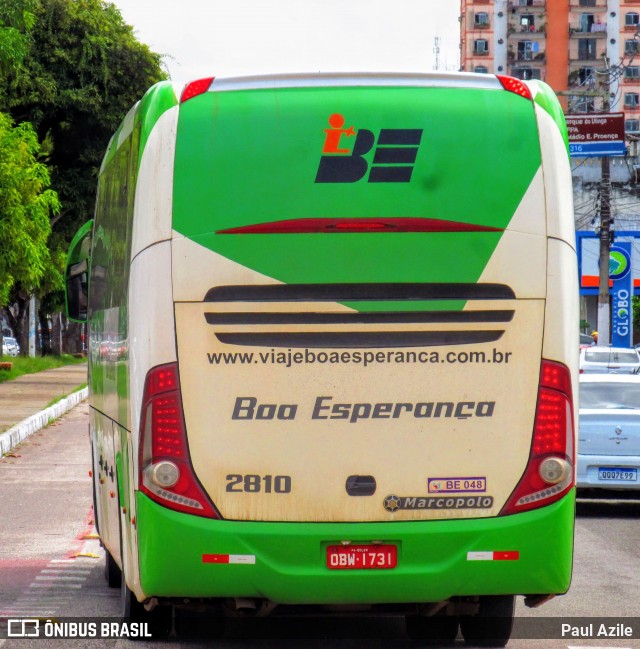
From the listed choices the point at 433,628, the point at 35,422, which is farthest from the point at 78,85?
the point at 433,628

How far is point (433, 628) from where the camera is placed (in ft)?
26.5

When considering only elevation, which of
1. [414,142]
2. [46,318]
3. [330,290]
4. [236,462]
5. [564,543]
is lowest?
[46,318]

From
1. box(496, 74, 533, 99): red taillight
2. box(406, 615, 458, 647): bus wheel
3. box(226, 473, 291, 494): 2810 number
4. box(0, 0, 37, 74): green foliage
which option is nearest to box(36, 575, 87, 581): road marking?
box(406, 615, 458, 647): bus wheel

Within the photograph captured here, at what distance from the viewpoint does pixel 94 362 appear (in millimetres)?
9570

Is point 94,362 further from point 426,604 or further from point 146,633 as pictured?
point 426,604

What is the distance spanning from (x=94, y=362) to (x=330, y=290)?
3.26 metres

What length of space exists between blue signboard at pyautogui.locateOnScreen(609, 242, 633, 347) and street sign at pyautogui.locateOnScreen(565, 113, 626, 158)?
9522mm

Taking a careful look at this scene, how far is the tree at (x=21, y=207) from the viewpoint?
103ft

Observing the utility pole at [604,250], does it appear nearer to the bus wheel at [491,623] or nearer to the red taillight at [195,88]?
the bus wheel at [491,623]

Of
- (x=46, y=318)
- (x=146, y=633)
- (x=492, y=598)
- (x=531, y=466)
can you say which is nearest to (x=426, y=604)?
(x=492, y=598)

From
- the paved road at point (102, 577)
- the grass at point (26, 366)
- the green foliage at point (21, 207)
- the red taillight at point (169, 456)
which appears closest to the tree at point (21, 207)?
the green foliage at point (21, 207)

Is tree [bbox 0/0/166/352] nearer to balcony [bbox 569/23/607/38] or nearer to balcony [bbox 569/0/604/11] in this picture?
balcony [bbox 569/23/607/38]

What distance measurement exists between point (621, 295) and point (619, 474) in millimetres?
38600

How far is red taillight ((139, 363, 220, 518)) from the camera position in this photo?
6719mm
